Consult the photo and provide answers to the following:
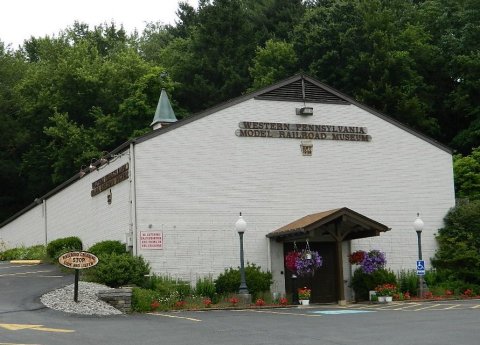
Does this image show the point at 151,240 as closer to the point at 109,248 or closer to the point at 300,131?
the point at 109,248

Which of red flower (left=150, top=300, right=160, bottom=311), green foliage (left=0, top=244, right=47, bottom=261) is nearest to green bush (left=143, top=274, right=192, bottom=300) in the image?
red flower (left=150, top=300, right=160, bottom=311)

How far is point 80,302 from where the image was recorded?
21.4 m

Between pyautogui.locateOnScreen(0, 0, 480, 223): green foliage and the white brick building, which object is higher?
pyautogui.locateOnScreen(0, 0, 480, 223): green foliage

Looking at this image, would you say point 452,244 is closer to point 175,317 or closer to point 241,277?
point 241,277

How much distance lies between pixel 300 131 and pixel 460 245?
26.2 feet

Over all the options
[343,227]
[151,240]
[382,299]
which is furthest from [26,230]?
[382,299]

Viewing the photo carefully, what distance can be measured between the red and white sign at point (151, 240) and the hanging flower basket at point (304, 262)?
4.66 metres

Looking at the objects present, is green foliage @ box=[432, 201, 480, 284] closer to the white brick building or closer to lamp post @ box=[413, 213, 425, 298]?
the white brick building

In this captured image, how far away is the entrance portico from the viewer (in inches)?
1045

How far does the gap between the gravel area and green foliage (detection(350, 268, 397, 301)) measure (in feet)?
33.2

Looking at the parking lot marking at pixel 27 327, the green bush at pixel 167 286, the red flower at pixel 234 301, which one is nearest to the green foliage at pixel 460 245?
the red flower at pixel 234 301

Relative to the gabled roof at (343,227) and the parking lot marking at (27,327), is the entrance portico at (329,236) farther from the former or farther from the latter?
the parking lot marking at (27,327)

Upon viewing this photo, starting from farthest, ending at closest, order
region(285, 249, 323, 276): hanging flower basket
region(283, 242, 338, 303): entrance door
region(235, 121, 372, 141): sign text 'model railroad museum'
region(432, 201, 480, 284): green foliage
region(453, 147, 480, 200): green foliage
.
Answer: region(453, 147, 480, 200): green foliage → region(432, 201, 480, 284): green foliage → region(235, 121, 372, 141): sign text 'model railroad museum' → region(283, 242, 338, 303): entrance door → region(285, 249, 323, 276): hanging flower basket

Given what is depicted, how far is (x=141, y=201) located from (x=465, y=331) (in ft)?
46.8
